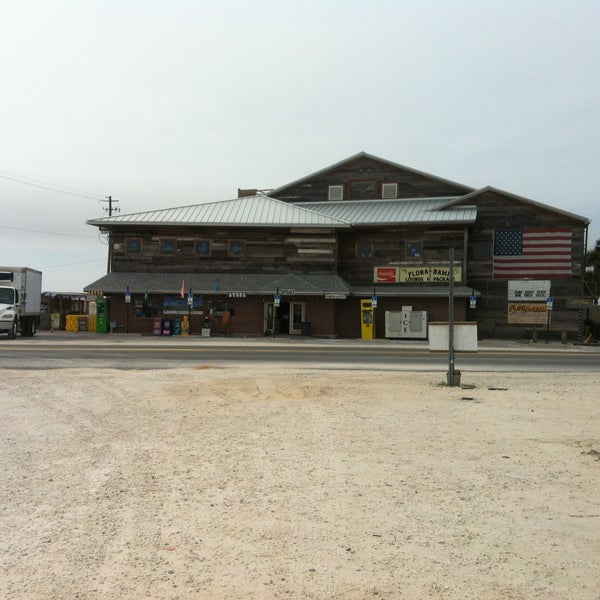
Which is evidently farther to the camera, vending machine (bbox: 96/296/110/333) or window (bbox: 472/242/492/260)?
vending machine (bbox: 96/296/110/333)

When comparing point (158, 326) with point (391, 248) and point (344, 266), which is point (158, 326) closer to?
point (344, 266)

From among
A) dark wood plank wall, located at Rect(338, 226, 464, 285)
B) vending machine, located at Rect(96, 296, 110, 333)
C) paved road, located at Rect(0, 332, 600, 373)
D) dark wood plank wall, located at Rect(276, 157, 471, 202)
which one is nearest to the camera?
paved road, located at Rect(0, 332, 600, 373)

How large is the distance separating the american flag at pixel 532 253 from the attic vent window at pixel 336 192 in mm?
10767

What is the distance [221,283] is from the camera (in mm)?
36281

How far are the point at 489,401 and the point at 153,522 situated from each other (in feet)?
27.1

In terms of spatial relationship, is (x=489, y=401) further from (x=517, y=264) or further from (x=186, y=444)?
(x=517, y=264)

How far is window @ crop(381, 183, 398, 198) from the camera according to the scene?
41562 millimetres

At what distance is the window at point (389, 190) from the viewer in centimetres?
4156

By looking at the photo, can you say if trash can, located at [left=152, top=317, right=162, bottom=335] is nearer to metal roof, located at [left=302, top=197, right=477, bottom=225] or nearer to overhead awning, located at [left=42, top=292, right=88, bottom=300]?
metal roof, located at [left=302, top=197, right=477, bottom=225]

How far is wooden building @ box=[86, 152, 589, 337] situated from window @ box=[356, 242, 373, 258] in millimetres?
67

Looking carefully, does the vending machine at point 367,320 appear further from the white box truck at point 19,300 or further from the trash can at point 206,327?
the white box truck at point 19,300

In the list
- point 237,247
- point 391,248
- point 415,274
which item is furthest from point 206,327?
point 415,274

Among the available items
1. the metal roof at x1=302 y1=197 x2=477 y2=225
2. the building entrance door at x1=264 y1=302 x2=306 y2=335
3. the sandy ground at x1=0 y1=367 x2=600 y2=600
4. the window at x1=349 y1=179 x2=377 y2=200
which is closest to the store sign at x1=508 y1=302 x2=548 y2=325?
the metal roof at x1=302 y1=197 x2=477 y2=225

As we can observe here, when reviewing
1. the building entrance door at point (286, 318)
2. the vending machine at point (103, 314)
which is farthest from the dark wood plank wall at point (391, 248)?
the vending machine at point (103, 314)
